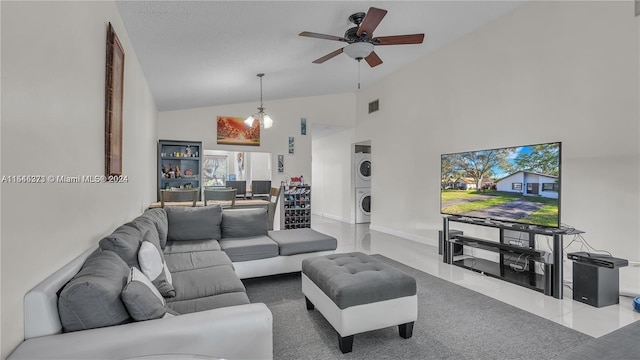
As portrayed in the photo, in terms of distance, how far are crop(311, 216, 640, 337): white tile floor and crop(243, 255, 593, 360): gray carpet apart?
0.19m

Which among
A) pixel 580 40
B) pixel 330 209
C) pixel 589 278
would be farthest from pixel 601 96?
pixel 330 209

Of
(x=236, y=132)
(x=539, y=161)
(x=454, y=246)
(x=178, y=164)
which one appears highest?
(x=236, y=132)

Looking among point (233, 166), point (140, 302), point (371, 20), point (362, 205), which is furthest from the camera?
point (362, 205)

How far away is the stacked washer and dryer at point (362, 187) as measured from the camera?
802 centimetres

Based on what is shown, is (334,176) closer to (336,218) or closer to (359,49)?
(336,218)

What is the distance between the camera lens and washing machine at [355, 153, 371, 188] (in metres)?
8.01

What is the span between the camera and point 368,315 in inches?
81.2

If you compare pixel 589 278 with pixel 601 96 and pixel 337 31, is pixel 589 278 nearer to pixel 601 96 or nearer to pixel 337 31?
pixel 601 96

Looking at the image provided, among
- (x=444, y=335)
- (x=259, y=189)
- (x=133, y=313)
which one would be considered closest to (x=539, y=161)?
(x=444, y=335)

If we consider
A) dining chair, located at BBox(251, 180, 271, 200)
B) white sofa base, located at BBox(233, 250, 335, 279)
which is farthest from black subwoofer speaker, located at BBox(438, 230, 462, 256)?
dining chair, located at BBox(251, 180, 271, 200)

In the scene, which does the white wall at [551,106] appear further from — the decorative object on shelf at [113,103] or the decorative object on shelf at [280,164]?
the decorative object on shelf at [113,103]

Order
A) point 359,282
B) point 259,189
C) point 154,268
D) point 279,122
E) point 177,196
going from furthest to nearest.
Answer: point 279,122 < point 259,189 < point 177,196 < point 359,282 < point 154,268

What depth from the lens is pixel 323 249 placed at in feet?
11.7

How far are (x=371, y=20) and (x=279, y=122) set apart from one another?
14.7 feet
